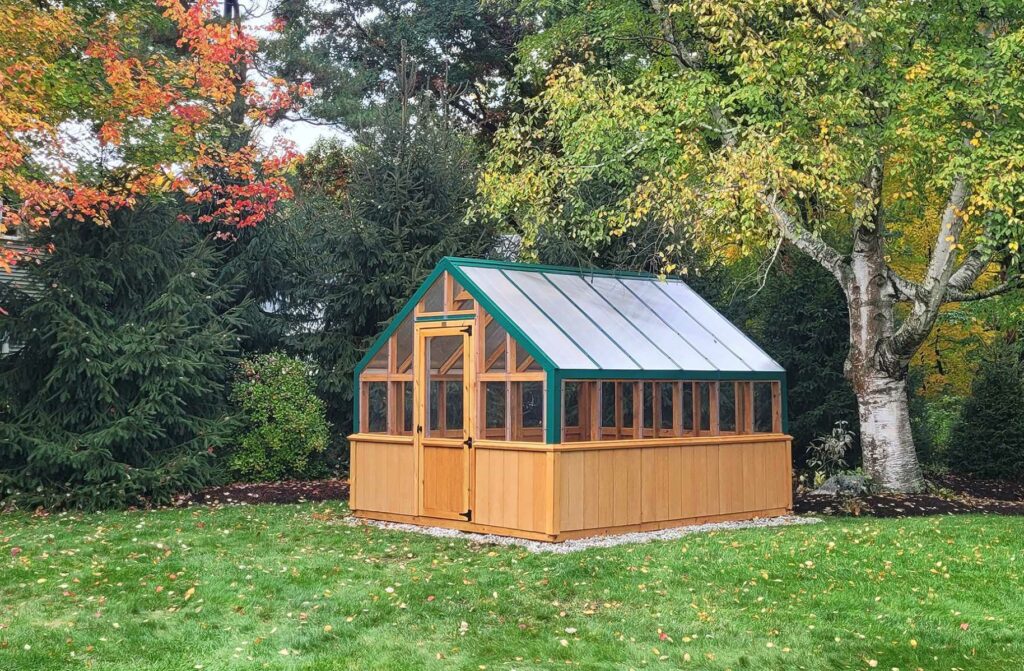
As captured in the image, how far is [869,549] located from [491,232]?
1050cm

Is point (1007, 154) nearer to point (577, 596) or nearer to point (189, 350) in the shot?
point (577, 596)

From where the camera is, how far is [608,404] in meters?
14.2

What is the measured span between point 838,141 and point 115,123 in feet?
33.7

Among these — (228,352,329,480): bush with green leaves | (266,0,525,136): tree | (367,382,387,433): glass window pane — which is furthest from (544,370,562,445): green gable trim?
(266,0,525,136): tree

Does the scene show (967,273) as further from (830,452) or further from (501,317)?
(501,317)

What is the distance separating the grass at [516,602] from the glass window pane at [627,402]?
2.09 metres

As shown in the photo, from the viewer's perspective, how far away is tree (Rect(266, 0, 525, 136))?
2720 cm

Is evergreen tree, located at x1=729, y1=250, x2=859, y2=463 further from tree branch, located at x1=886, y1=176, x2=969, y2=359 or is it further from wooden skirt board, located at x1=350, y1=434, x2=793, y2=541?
wooden skirt board, located at x1=350, y1=434, x2=793, y2=541

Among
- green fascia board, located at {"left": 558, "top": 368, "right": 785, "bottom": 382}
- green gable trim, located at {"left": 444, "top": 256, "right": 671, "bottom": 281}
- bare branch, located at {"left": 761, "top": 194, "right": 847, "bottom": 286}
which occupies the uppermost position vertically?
bare branch, located at {"left": 761, "top": 194, "right": 847, "bottom": 286}

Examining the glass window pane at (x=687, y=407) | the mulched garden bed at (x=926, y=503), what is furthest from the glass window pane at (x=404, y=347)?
the mulched garden bed at (x=926, y=503)

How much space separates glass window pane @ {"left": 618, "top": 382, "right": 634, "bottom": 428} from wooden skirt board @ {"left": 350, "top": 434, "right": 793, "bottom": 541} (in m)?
0.81

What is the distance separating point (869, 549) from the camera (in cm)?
1084

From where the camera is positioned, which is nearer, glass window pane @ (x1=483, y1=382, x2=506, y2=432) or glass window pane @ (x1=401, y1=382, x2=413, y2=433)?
glass window pane @ (x1=483, y1=382, x2=506, y2=432)

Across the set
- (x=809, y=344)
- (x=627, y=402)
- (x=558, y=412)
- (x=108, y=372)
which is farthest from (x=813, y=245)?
(x=108, y=372)
